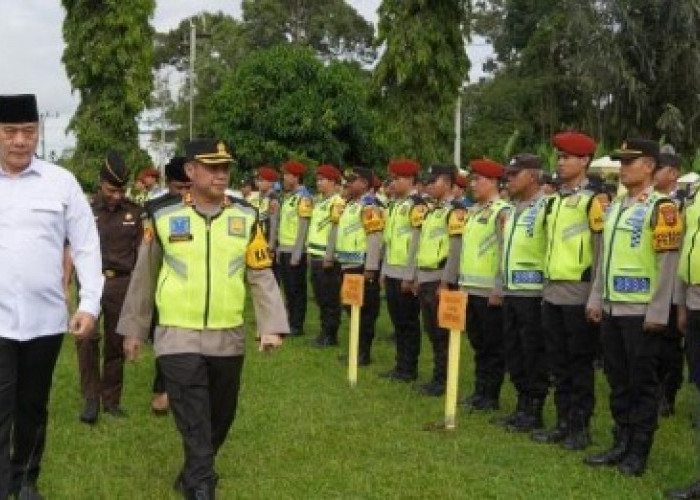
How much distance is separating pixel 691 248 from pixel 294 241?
29.2 feet

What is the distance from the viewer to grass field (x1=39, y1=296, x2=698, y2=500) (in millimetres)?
6922

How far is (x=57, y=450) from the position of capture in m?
7.91

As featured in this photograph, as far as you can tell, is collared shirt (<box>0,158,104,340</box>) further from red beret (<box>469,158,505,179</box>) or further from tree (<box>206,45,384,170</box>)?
tree (<box>206,45,384,170</box>)

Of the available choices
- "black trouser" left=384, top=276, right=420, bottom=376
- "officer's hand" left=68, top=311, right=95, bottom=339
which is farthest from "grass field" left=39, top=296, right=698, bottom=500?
"officer's hand" left=68, top=311, right=95, bottom=339

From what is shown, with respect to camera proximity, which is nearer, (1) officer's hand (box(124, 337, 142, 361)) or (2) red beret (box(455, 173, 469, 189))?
(1) officer's hand (box(124, 337, 142, 361))

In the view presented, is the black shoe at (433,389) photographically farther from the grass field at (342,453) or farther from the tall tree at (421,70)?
the tall tree at (421,70)

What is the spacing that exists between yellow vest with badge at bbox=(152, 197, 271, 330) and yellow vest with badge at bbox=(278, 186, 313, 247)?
334 inches

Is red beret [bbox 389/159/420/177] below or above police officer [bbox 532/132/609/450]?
above

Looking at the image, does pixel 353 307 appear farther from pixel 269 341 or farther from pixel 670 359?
pixel 269 341

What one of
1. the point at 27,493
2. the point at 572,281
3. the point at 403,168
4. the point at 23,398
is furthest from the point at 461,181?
the point at 23,398

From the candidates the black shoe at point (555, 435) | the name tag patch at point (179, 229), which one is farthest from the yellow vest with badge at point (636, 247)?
the name tag patch at point (179, 229)

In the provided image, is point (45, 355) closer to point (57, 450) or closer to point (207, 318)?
point (207, 318)

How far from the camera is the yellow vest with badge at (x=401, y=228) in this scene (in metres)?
11.2

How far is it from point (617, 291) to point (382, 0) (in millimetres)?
15812
